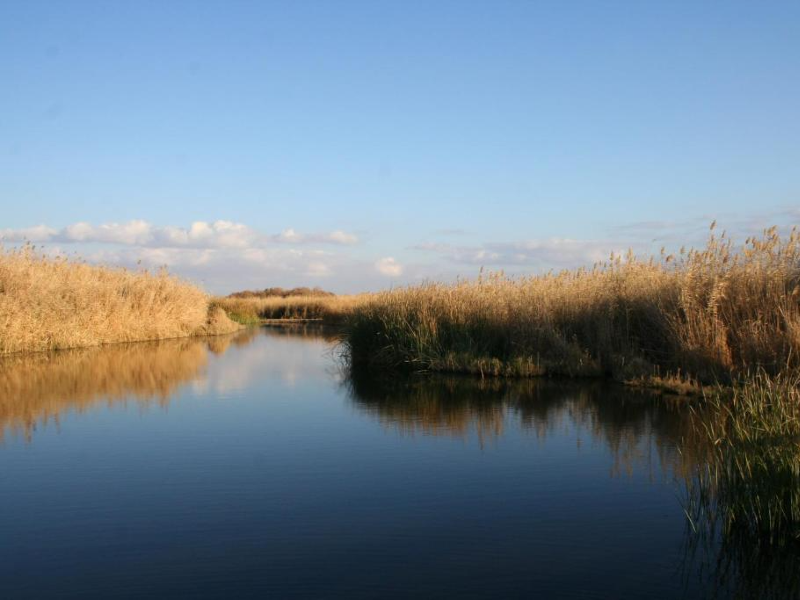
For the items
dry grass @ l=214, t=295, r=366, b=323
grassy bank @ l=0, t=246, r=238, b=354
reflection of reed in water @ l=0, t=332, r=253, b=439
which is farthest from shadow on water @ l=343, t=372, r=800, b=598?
dry grass @ l=214, t=295, r=366, b=323

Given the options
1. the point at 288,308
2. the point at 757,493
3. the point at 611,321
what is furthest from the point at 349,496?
the point at 288,308

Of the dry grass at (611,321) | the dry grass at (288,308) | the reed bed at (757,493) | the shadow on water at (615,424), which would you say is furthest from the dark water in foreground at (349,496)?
the dry grass at (288,308)

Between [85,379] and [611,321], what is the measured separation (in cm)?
972

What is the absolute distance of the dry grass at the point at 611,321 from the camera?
420 inches

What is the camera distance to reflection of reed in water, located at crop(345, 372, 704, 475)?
24.7 ft

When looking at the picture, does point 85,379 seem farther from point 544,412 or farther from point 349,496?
point 349,496

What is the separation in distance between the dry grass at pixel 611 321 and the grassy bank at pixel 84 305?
27.2 feet

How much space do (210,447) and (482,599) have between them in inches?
183

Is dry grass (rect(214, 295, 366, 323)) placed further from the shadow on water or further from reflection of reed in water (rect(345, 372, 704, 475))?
reflection of reed in water (rect(345, 372, 704, 475))

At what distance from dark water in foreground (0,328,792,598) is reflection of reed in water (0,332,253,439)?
11cm

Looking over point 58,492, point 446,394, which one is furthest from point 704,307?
point 58,492

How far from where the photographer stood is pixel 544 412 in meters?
9.68

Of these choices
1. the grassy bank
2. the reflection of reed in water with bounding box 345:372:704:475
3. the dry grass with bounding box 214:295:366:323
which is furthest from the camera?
the dry grass with bounding box 214:295:366:323

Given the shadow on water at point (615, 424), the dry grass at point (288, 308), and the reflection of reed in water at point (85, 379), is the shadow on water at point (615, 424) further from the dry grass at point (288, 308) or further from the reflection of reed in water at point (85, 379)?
the dry grass at point (288, 308)
